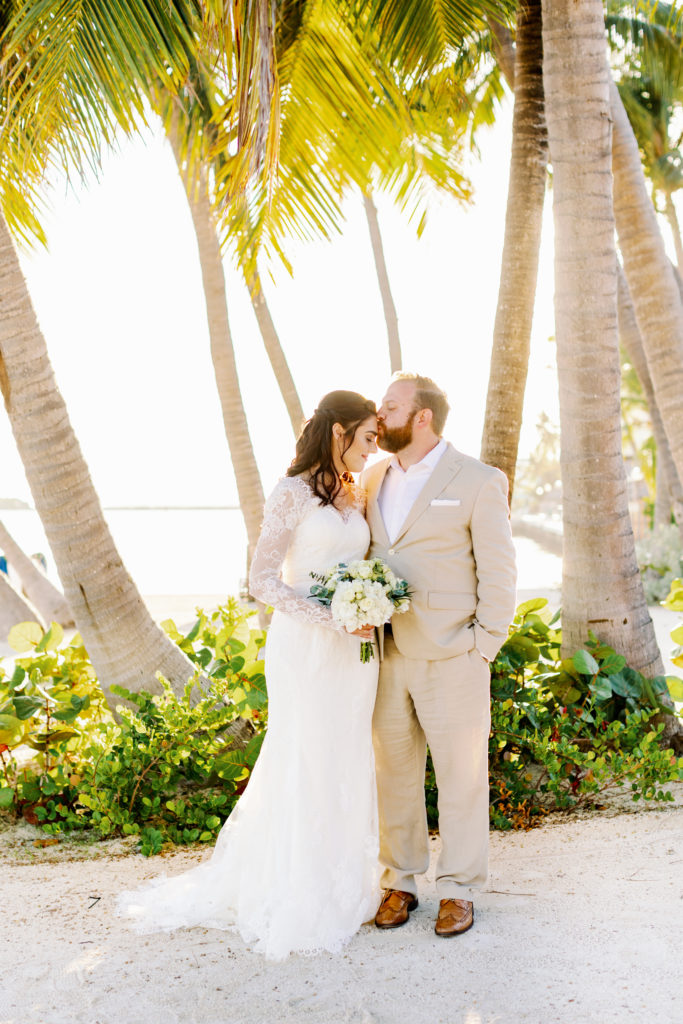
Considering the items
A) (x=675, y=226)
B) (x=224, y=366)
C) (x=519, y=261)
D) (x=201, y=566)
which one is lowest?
(x=201, y=566)

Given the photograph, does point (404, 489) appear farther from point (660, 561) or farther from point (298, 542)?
point (660, 561)

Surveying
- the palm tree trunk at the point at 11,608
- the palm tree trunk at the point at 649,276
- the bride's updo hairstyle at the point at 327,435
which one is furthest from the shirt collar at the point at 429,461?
the palm tree trunk at the point at 11,608

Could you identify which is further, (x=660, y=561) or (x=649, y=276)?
(x=660, y=561)

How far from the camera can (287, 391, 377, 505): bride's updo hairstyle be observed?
378 cm

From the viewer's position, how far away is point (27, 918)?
3709 millimetres

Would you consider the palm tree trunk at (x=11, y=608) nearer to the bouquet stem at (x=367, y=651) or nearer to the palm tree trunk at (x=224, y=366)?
the palm tree trunk at (x=224, y=366)

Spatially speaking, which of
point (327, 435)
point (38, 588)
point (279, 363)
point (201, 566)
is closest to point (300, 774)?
point (327, 435)

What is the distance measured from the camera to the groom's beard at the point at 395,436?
12.6ft

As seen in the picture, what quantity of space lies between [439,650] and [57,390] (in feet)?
8.61

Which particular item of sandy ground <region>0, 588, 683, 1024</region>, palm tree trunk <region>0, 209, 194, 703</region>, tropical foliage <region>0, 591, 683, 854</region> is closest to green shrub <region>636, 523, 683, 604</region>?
tropical foliage <region>0, 591, 683, 854</region>

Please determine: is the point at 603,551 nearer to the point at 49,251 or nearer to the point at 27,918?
the point at 27,918

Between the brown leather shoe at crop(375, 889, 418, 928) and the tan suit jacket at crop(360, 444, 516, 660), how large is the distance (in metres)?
1.03

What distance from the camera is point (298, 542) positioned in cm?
380

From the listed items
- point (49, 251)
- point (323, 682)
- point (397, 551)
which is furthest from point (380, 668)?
point (49, 251)
